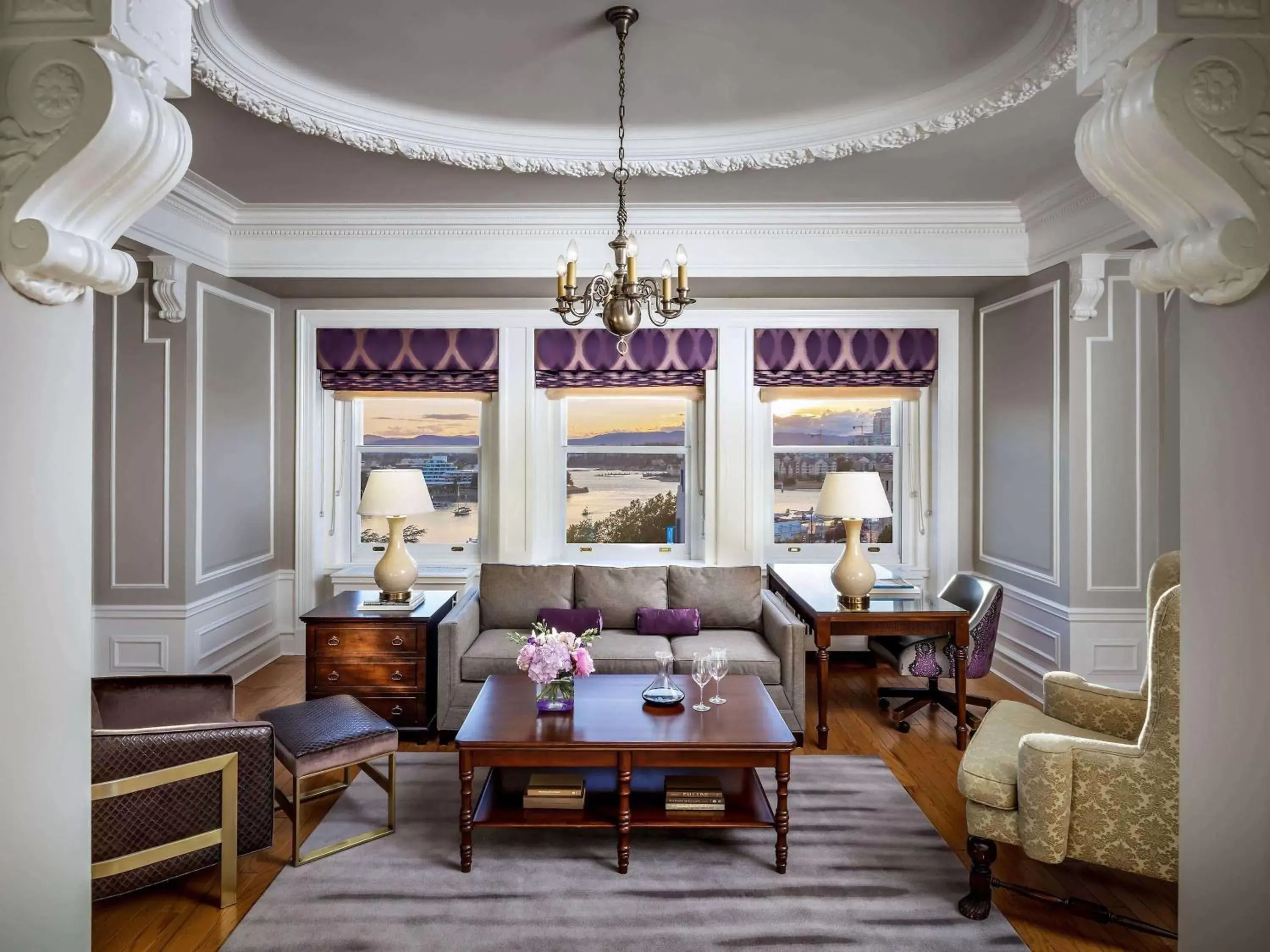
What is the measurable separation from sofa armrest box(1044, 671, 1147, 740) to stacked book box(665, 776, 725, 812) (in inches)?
51.6

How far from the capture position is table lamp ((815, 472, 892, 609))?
4.00 meters

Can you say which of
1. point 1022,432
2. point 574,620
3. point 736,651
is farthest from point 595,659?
point 1022,432

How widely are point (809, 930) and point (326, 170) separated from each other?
388 centimetres

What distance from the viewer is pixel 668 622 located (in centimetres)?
423

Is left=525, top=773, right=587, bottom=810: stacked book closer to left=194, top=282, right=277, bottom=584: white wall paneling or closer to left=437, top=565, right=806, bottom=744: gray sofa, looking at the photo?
left=437, top=565, right=806, bottom=744: gray sofa

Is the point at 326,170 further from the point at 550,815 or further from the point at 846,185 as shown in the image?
the point at 550,815

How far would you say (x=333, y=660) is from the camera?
379cm

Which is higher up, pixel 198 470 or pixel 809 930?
pixel 198 470

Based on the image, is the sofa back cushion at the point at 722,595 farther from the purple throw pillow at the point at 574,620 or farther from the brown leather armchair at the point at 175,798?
the brown leather armchair at the point at 175,798

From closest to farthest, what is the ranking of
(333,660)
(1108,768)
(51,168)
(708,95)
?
(51,168), (1108,768), (708,95), (333,660)

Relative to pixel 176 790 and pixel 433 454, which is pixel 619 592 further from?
pixel 176 790

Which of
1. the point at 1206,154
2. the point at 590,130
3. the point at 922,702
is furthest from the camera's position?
Result: the point at 922,702

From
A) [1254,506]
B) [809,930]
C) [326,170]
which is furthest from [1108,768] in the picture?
[326,170]

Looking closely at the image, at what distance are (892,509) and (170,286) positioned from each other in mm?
4582
